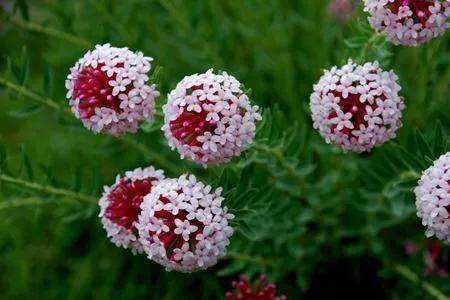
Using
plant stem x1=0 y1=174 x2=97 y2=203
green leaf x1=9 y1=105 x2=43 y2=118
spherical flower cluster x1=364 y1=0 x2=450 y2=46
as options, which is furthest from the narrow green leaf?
spherical flower cluster x1=364 y1=0 x2=450 y2=46

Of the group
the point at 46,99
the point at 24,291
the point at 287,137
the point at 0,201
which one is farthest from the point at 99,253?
the point at 287,137

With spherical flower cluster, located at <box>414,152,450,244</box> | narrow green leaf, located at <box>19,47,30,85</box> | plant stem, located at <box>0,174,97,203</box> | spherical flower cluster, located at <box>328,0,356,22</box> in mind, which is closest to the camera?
spherical flower cluster, located at <box>414,152,450,244</box>

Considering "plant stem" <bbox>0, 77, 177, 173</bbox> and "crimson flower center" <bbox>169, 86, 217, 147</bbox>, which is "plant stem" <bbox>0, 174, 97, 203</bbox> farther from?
"crimson flower center" <bbox>169, 86, 217, 147</bbox>

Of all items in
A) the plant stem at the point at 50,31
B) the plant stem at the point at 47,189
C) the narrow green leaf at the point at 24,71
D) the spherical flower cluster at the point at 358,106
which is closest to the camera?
the spherical flower cluster at the point at 358,106

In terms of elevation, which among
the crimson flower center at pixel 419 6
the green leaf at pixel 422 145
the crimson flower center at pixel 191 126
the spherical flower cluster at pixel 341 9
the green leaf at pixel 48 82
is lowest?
the crimson flower center at pixel 191 126

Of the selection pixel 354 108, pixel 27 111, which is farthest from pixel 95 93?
pixel 354 108

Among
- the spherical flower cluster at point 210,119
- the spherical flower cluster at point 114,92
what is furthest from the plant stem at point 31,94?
the spherical flower cluster at point 210,119

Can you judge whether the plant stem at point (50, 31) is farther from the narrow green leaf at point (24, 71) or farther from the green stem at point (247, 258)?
the green stem at point (247, 258)
